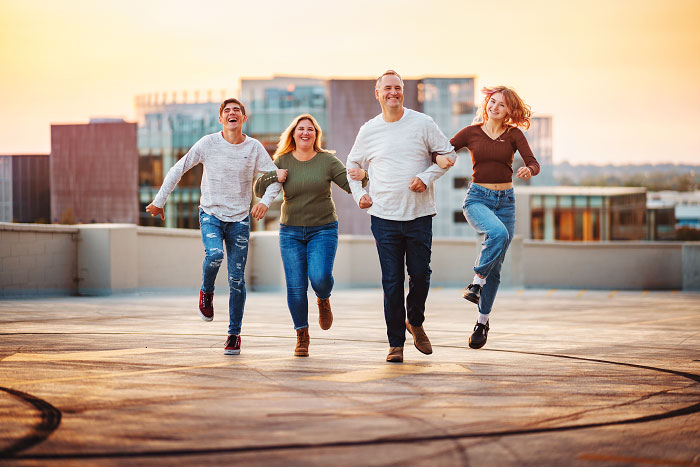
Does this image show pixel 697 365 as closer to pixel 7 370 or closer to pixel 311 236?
pixel 311 236

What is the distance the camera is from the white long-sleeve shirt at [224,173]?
8242 millimetres

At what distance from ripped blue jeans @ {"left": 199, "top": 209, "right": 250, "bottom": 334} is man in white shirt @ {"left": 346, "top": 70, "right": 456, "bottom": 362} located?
1.02m

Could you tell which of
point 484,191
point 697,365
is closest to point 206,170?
point 484,191

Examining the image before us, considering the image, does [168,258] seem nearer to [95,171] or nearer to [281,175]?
[281,175]

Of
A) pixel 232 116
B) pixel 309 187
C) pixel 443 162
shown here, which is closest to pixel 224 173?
pixel 232 116

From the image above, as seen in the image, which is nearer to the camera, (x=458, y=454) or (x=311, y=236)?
(x=458, y=454)

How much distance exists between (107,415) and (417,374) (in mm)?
2406

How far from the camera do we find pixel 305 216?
8.10m

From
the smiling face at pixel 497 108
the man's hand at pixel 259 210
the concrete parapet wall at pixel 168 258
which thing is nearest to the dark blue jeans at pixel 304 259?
the man's hand at pixel 259 210

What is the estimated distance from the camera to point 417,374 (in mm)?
6938

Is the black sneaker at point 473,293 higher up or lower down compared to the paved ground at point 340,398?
higher up

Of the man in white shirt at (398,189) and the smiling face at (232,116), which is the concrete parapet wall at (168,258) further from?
the man in white shirt at (398,189)

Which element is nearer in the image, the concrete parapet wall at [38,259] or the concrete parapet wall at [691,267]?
the concrete parapet wall at [38,259]

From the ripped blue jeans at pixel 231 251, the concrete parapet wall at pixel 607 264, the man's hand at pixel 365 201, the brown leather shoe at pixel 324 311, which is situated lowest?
the concrete parapet wall at pixel 607 264
